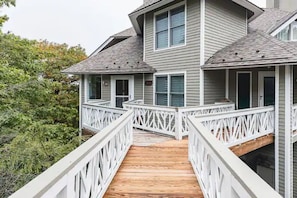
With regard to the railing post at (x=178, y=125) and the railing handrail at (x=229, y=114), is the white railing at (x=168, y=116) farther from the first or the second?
the railing handrail at (x=229, y=114)

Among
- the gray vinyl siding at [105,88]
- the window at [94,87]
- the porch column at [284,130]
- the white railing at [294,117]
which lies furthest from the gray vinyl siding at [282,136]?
the window at [94,87]

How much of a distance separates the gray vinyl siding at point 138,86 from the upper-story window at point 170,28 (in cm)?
174

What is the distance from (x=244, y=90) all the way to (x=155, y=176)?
7.17 metres

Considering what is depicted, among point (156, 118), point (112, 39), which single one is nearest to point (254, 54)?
point (156, 118)

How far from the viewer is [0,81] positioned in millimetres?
9438

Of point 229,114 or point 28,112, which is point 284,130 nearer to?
point 229,114

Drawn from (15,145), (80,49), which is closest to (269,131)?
(15,145)

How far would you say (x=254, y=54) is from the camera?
8062 millimetres

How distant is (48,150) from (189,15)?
→ 7.20 m

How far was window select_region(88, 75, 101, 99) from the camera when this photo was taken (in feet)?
43.3

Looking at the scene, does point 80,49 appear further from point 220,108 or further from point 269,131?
point 269,131

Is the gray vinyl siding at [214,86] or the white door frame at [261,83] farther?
the white door frame at [261,83]

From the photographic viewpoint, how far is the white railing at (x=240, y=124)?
5.86 meters

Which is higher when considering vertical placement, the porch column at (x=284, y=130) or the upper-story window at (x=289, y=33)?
the upper-story window at (x=289, y=33)
